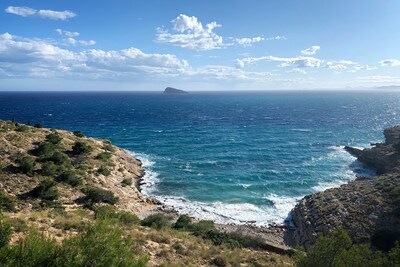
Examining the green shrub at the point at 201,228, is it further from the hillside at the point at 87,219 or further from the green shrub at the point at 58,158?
the green shrub at the point at 58,158

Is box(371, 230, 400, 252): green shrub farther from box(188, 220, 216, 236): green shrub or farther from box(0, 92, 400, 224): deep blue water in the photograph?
box(188, 220, 216, 236): green shrub

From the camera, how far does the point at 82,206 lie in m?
35.2

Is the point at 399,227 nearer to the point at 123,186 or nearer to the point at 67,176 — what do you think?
the point at 123,186

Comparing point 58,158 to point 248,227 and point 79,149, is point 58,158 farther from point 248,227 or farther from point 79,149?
point 248,227

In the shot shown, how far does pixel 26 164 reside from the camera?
129 ft

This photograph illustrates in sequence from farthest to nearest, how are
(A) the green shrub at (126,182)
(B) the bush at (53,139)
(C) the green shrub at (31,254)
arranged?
(B) the bush at (53,139), (A) the green shrub at (126,182), (C) the green shrub at (31,254)

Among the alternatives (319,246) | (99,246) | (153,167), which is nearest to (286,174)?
(153,167)

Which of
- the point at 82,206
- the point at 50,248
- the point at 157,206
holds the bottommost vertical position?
the point at 157,206

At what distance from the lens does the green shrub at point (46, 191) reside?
3459cm

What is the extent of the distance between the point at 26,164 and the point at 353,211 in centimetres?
3977

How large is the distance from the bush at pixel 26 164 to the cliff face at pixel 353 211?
106 feet

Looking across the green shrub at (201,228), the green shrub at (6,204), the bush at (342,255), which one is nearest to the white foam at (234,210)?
the green shrub at (201,228)

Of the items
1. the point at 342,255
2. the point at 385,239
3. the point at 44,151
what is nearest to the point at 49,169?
the point at 44,151

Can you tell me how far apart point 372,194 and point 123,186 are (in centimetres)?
3441
